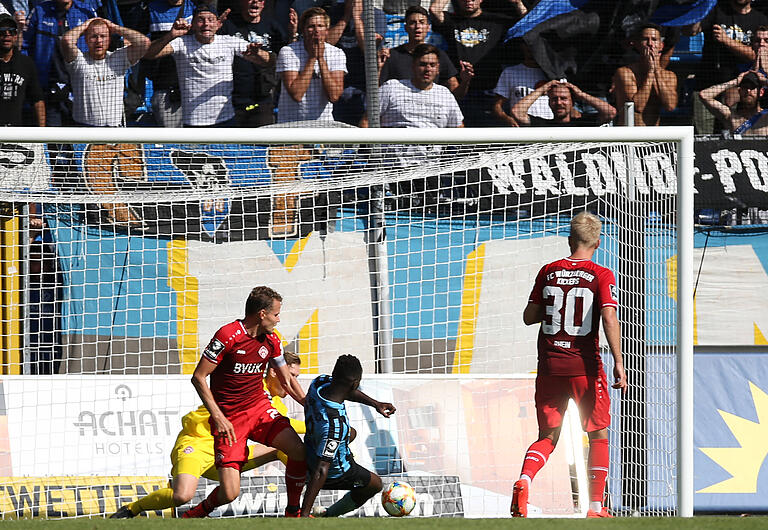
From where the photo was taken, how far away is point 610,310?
481 centimetres

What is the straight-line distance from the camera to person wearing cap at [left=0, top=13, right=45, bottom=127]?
24.2 ft

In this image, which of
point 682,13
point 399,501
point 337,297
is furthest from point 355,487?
point 682,13

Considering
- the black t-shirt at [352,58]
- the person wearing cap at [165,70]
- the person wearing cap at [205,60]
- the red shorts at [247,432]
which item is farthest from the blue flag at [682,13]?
the red shorts at [247,432]

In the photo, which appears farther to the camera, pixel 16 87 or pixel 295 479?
pixel 16 87

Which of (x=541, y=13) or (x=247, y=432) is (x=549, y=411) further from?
(x=541, y=13)

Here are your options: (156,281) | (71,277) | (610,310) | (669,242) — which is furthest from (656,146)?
(71,277)

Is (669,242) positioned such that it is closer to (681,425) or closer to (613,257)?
(613,257)

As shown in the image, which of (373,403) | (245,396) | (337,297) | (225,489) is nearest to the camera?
(225,489)

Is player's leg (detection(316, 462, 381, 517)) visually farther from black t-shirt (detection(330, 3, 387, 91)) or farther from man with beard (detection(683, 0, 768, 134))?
man with beard (detection(683, 0, 768, 134))

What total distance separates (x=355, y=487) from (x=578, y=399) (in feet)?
4.62

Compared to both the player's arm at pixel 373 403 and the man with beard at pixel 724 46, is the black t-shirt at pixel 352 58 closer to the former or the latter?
the man with beard at pixel 724 46

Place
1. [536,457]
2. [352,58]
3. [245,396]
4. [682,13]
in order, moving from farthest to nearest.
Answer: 1. [682,13]
2. [352,58]
3. [245,396]
4. [536,457]

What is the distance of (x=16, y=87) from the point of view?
Answer: 743 cm

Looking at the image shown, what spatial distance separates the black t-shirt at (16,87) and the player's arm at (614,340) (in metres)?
5.13
